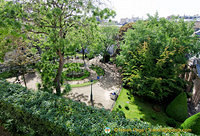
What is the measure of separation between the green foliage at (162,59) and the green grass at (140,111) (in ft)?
5.56

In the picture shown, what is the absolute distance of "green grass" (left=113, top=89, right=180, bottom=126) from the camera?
12430 mm

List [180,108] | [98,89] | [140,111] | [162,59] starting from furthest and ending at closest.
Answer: [98,89] → [140,111] → [180,108] → [162,59]

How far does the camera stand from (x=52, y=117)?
19.5 ft

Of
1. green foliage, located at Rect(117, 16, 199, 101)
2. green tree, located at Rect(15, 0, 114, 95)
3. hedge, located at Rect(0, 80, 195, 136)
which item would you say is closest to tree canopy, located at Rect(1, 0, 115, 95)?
green tree, located at Rect(15, 0, 114, 95)

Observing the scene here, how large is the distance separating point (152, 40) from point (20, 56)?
639 inches

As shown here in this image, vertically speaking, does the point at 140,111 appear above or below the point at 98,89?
below

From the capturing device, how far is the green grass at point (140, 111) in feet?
40.8

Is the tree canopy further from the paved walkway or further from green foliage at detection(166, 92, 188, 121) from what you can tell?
green foliage at detection(166, 92, 188, 121)

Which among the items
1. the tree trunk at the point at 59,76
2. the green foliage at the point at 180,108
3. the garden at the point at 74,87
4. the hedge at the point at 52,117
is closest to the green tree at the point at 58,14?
the garden at the point at 74,87

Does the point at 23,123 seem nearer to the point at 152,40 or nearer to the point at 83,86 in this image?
the point at 83,86

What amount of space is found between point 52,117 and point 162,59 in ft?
33.6

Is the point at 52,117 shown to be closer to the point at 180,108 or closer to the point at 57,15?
the point at 57,15

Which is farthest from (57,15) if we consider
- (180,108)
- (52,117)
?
(180,108)

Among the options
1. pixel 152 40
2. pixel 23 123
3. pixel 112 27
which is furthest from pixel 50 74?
pixel 112 27
